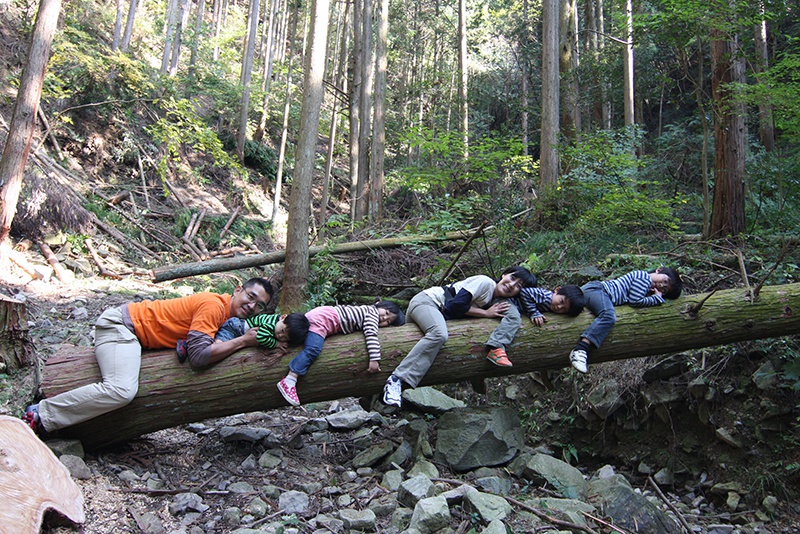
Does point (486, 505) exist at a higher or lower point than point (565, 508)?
higher

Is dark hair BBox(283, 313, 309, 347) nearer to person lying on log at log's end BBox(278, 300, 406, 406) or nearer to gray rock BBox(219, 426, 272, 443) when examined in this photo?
person lying on log at log's end BBox(278, 300, 406, 406)

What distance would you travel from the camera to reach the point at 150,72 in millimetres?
18078

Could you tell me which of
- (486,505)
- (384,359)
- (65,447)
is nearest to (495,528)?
(486,505)

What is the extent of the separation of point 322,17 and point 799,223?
7.92 meters

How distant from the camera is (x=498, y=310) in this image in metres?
5.14

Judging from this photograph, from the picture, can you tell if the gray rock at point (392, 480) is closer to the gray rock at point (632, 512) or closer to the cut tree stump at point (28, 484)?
the gray rock at point (632, 512)

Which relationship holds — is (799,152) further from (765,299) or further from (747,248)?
(765,299)

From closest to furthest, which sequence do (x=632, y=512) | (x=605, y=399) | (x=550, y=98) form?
1. (x=632, y=512)
2. (x=605, y=399)
3. (x=550, y=98)

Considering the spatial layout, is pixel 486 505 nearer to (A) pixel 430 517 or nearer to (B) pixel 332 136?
(A) pixel 430 517

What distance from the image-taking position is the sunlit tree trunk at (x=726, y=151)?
8047 mm

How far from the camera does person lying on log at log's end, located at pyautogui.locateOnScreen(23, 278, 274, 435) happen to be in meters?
4.16

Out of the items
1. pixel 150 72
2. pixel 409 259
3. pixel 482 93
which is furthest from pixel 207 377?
pixel 482 93

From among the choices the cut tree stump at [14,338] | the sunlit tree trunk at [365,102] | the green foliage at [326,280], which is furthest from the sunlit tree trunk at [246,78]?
the cut tree stump at [14,338]

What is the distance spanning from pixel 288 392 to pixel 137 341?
1388 mm
